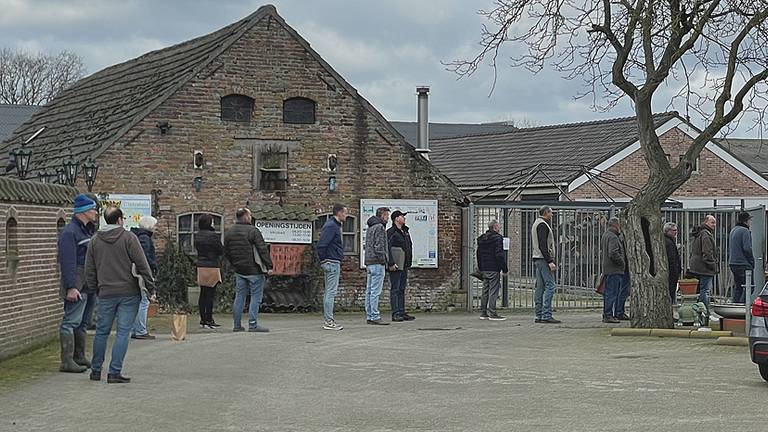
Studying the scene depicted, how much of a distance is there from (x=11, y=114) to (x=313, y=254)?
33523mm

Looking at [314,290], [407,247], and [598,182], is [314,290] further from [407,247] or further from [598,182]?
[598,182]

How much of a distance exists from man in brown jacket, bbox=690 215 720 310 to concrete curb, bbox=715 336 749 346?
4477 mm

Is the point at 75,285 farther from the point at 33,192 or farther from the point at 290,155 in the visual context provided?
the point at 290,155

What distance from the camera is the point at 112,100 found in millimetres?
28156

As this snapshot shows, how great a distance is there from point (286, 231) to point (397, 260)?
13.5ft

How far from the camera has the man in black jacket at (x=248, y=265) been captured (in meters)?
19.0

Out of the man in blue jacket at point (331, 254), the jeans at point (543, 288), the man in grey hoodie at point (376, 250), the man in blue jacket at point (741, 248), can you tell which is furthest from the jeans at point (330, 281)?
the man in blue jacket at point (741, 248)

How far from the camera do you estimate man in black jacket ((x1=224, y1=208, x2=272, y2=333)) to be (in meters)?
19.0

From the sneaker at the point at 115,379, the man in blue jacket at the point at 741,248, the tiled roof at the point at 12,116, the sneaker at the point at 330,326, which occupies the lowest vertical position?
the sneaker at the point at 115,379

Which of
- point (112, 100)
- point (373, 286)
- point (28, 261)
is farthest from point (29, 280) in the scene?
point (112, 100)

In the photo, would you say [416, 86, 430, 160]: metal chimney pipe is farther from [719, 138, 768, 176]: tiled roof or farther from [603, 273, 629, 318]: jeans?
[719, 138, 768, 176]: tiled roof

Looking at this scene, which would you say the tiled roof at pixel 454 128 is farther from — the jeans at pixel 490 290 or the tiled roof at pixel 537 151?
the jeans at pixel 490 290

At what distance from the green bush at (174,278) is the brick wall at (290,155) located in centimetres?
62

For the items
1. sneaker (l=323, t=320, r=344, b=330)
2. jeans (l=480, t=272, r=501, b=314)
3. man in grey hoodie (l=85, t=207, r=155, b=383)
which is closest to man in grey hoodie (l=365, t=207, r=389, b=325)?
sneaker (l=323, t=320, r=344, b=330)
